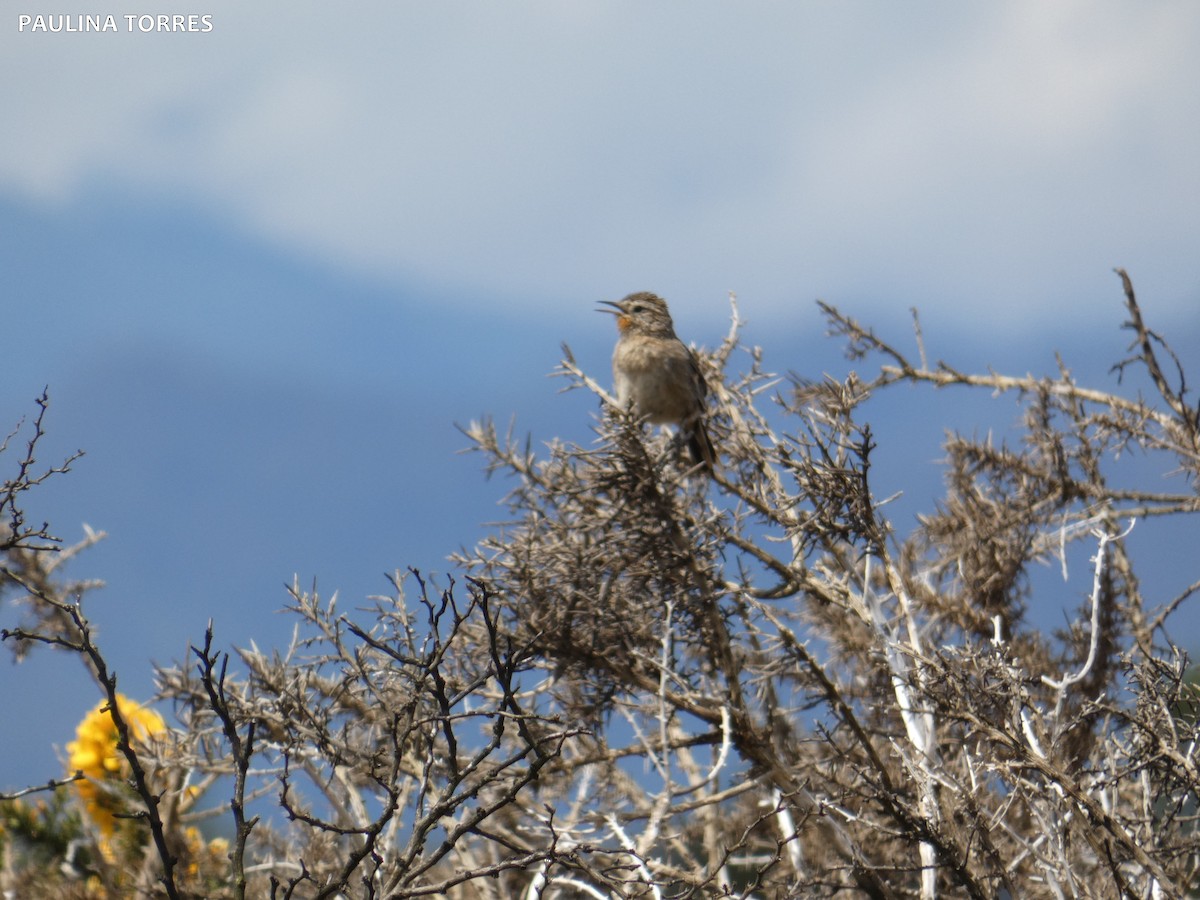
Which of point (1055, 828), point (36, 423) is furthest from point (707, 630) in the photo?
point (36, 423)

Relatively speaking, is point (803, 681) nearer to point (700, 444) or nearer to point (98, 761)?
point (700, 444)

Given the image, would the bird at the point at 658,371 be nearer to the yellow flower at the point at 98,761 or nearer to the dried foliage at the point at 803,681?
the dried foliage at the point at 803,681

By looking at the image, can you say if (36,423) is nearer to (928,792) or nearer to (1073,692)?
(928,792)

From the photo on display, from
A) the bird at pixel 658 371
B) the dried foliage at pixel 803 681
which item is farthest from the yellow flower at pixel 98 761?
the bird at pixel 658 371

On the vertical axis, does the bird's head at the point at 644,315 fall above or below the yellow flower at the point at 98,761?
above

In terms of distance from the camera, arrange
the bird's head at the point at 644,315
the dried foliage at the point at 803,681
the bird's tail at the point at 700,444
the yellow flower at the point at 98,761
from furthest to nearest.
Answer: the bird's head at the point at 644,315 < the yellow flower at the point at 98,761 < the bird's tail at the point at 700,444 < the dried foliage at the point at 803,681

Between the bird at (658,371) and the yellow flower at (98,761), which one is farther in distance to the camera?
the yellow flower at (98,761)

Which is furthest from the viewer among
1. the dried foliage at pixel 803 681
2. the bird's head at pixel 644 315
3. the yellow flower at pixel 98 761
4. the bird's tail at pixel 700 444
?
the bird's head at pixel 644 315

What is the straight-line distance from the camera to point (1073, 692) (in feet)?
16.7

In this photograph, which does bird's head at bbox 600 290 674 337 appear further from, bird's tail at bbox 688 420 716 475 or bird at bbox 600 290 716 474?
bird's tail at bbox 688 420 716 475

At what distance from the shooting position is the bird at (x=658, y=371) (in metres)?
5.38

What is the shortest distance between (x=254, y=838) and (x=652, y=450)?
2856 mm

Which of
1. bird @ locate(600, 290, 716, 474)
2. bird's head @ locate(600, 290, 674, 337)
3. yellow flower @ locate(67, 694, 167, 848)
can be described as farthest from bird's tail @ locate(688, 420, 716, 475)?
yellow flower @ locate(67, 694, 167, 848)

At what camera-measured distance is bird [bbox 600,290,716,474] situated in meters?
5.38
